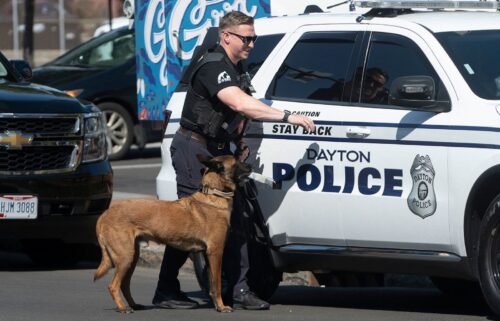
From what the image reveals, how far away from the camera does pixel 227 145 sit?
8.00 meters

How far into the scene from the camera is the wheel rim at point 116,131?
59.5 feet

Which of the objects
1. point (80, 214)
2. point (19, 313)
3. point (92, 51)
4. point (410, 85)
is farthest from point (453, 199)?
point (92, 51)

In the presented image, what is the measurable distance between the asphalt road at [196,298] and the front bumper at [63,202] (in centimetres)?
31

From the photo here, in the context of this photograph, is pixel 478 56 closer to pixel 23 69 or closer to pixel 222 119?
pixel 222 119

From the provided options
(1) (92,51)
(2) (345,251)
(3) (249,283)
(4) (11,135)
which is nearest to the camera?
(2) (345,251)

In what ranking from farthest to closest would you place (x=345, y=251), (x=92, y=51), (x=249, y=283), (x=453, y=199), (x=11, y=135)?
(x=92, y=51) → (x=11, y=135) → (x=249, y=283) → (x=345, y=251) → (x=453, y=199)

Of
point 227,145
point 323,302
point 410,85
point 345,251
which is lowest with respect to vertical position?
point 323,302

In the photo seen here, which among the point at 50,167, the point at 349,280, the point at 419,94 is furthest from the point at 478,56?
the point at 50,167

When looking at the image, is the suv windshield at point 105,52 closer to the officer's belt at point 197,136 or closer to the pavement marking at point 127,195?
the pavement marking at point 127,195

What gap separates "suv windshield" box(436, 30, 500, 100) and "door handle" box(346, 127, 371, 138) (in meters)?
0.61

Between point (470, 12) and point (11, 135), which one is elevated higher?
point (470, 12)

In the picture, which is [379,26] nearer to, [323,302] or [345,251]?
[345,251]

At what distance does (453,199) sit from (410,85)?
2.17 feet

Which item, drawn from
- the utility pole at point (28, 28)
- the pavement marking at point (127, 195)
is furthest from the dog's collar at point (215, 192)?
the utility pole at point (28, 28)
